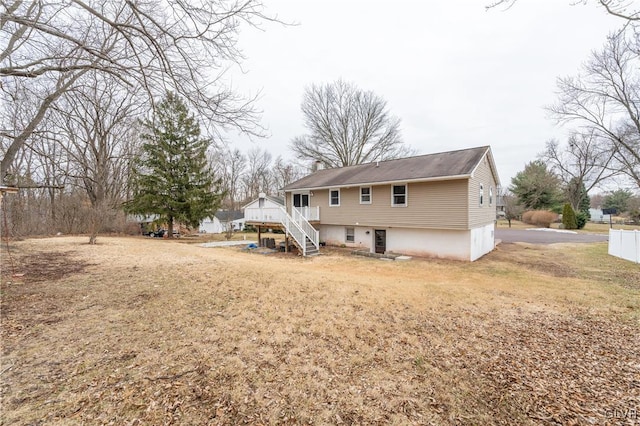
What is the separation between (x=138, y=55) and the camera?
4844mm

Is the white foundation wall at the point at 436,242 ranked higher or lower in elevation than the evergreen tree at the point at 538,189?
lower

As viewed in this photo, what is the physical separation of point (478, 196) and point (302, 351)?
471 inches

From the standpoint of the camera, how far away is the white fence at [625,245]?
414 inches

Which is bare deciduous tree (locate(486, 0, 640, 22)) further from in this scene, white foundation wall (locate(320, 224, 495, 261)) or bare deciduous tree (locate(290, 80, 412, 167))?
bare deciduous tree (locate(290, 80, 412, 167))

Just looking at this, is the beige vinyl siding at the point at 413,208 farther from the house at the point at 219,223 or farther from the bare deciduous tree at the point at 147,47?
the house at the point at 219,223

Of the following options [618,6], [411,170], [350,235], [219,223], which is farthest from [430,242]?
[219,223]

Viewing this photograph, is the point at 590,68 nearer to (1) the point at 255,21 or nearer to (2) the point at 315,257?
(2) the point at 315,257

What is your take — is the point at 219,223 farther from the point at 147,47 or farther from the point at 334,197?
the point at 147,47

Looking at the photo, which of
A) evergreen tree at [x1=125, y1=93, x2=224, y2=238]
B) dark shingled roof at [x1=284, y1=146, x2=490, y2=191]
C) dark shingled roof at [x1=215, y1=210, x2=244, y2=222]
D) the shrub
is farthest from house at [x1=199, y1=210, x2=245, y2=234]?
the shrub

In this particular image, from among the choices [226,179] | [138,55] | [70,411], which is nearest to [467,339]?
[70,411]

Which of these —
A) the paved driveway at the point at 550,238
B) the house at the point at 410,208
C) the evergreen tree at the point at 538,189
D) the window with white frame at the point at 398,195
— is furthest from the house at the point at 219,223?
the evergreen tree at the point at 538,189

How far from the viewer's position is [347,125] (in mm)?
27406

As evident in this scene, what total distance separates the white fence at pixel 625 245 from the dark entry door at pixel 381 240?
9789 millimetres

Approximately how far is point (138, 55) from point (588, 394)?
8.27 m
